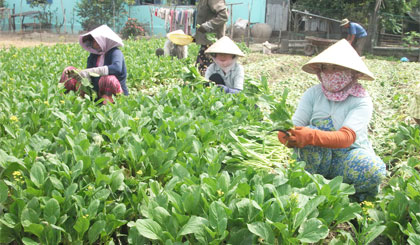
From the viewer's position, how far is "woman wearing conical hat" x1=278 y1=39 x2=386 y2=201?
257cm

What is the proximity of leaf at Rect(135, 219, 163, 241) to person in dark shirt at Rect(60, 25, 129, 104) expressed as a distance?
3.10 m

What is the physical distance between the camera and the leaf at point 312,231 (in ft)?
6.18

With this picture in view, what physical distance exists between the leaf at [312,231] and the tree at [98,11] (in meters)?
22.6

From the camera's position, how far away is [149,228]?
75.0 inches

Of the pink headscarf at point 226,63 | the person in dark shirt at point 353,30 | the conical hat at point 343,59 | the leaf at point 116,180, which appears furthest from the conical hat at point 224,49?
the person in dark shirt at point 353,30

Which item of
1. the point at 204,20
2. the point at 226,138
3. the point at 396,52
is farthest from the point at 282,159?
the point at 396,52

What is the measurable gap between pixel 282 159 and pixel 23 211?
6.77 feet

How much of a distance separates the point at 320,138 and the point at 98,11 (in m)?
22.8

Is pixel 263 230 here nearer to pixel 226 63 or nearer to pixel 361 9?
pixel 226 63

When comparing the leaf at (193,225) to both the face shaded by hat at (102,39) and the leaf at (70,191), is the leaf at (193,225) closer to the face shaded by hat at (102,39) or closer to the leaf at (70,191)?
the leaf at (70,191)

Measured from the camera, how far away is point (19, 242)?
212cm

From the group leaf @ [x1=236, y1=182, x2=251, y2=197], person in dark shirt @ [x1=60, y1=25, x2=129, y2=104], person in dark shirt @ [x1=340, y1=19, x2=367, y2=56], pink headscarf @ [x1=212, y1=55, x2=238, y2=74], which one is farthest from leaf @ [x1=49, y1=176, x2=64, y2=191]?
person in dark shirt @ [x1=340, y1=19, x2=367, y2=56]

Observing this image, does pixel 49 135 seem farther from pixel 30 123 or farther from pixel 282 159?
pixel 282 159

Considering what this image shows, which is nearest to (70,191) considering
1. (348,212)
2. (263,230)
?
(263,230)
